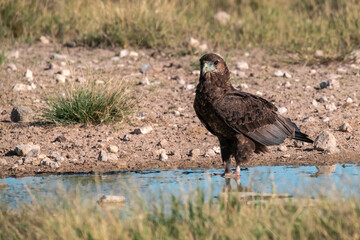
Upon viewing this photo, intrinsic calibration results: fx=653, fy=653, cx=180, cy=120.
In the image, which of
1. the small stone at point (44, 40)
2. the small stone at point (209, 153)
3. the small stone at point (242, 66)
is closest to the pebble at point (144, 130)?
the small stone at point (209, 153)

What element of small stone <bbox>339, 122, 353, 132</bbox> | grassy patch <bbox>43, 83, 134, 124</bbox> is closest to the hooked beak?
grassy patch <bbox>43, 83, 134, 124</bbox>

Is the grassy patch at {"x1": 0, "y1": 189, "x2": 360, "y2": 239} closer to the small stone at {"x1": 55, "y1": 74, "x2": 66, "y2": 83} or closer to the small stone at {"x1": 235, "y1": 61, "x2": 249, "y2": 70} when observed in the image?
the small stone at {"x1": 55, "y1": 74, "x2": 66, "y2": 83}

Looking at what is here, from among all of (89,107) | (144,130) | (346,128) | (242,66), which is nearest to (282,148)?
(346,128)

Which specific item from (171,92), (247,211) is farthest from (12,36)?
(247,211)

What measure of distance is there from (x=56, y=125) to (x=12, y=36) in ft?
14.3

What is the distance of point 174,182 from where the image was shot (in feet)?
20.0

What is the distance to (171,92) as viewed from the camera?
31.2ft

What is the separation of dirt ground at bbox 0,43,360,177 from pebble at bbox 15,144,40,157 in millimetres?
89

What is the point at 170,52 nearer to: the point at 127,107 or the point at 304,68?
the point at 304,68

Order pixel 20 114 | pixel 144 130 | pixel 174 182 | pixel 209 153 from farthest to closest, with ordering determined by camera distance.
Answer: pixel 20 114 → pixel 144 130 → pixel 209 153 → pixel 174 182

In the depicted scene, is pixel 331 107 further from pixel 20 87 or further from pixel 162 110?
pixel 20 87

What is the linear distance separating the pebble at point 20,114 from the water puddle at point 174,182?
200 centimetres

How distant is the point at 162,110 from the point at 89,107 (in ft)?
3.97

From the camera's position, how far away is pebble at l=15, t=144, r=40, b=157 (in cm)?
714
